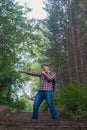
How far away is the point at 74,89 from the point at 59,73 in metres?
31.9

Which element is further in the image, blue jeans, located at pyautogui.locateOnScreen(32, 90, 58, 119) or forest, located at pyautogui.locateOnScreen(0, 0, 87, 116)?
forest, located at pyautogui.locateOnScreen(0, 0, 87, 116)

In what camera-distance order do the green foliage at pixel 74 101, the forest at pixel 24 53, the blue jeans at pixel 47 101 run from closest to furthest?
the blue jeans at pixel 47 101, the green foliage at pixel 74 101, the forest at pixel 24 53

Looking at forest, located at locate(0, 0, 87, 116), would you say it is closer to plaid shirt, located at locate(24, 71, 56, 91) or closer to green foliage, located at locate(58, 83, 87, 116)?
green foliage, located at locate(58, 83, 87, 116)

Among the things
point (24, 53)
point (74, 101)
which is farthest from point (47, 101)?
point (24, 53)

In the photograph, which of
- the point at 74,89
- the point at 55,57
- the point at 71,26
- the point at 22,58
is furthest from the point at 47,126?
the point at 55,57

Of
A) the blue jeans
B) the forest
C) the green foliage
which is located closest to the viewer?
the blue jeans

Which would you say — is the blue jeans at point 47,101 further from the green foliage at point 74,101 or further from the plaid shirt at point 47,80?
the green foliage at point 74,101

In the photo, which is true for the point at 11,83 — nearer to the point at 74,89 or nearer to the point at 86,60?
the point at 74,89

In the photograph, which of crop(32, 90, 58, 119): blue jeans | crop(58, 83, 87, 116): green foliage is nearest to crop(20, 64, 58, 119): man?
crop(32, 90, 58, 119): blue jeans

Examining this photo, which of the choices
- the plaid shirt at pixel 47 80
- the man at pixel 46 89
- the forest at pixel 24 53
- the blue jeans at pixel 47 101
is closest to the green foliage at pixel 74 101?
the forest at pixel 24 53

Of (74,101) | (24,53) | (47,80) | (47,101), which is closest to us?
(47,101)

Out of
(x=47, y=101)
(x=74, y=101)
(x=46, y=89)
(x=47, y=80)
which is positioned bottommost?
(x=74, y=101)

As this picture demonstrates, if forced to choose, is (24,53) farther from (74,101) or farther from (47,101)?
(47,101)

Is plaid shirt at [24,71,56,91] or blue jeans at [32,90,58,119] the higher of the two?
plaid shirt at [24,71,56,91]
